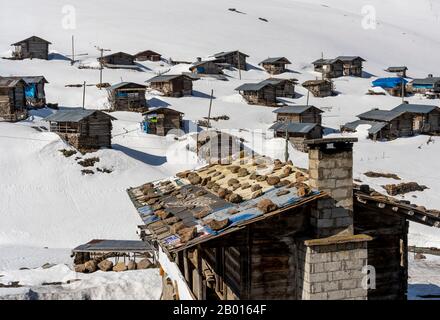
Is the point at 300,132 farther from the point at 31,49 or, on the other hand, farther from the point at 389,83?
the point at 31,49

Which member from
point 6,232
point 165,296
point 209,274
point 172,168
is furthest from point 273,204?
point 172,168

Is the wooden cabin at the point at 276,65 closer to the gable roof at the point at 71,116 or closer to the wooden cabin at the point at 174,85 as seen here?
the wooden cabin at the point at 174,85

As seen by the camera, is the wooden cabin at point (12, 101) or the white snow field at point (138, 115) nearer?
the white snow field at point (138, 115)

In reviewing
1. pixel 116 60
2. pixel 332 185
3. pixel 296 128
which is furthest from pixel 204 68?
pixel 332 185

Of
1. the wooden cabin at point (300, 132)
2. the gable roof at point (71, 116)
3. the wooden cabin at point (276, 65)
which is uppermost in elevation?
the wooden cabin at point (276, 65)

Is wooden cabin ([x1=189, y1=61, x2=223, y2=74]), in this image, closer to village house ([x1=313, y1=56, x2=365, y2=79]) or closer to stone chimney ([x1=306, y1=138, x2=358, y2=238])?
village house ([x1=313, y1=56, x2=365, y2=79])

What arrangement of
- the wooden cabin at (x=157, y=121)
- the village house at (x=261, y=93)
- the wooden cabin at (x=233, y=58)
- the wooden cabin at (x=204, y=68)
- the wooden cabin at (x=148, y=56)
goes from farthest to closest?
the wooden cabin at (x=233, y=58) < the wooden cabin at (x=148, y=56) < the wooden cabin at (x=204, y=68) < the village house at (x=261, y=93) < the wooden cabin at (x=157, y=121)

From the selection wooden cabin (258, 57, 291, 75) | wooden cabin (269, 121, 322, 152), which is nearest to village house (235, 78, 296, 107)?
wooden cabin (269, 121, 322, 152)

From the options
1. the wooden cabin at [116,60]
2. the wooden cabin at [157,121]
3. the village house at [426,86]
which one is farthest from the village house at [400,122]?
the wooden cabin at [116,60]
